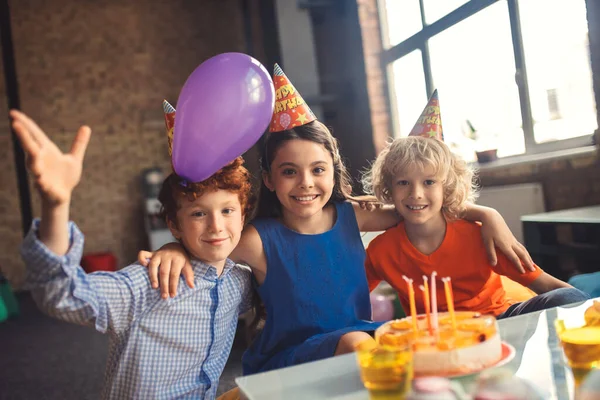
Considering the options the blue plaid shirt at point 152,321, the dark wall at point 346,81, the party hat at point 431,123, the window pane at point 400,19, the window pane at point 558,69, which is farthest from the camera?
the dark wall at point 346,81

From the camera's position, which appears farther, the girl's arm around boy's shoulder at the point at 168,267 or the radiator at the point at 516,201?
the radiator at the point at 516,201

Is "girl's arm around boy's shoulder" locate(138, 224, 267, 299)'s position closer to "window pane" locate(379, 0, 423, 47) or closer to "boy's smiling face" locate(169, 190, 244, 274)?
"boy's smiling face" locate(169, 190, 244, 274)

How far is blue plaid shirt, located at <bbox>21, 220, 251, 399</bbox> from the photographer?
0.95 metres

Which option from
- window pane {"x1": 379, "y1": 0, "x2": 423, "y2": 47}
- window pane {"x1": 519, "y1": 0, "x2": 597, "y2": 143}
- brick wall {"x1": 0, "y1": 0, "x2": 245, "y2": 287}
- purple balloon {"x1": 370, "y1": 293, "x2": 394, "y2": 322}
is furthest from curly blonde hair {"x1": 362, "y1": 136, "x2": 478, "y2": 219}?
brick wall {"x1": 0, "y1": 0, "x2": 245, "y2": 287}

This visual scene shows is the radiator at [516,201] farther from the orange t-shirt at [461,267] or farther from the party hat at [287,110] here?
the party hat at [287,110]

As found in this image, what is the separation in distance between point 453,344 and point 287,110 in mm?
825

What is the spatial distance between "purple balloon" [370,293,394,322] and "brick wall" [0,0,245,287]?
4.75 meters

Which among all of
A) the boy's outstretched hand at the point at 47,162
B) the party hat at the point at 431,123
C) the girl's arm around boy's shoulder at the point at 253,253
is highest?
the party hat at the point at 431,123

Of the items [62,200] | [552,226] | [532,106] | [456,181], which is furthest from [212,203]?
[532,106]

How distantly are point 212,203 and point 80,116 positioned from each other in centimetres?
609

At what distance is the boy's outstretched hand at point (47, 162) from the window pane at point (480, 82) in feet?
10.0

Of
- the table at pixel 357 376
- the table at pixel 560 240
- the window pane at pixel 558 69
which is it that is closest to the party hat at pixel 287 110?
the table at pixel 357 376

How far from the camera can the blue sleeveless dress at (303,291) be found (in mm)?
1351

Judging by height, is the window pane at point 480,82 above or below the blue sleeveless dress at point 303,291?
above
